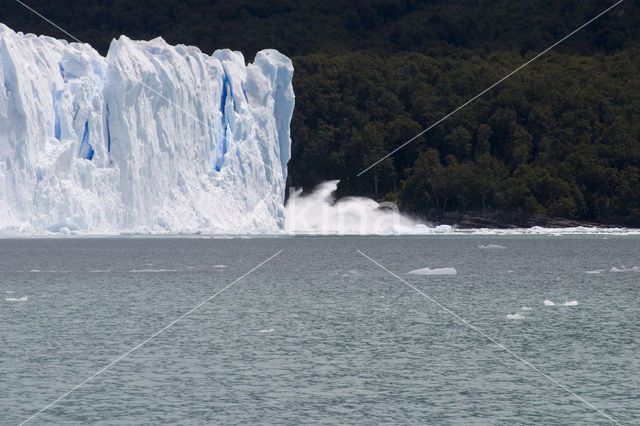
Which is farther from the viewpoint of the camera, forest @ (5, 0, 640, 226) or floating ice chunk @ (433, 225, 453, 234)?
forest @ (5, 0, 640, 226)

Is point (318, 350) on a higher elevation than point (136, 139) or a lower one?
lower

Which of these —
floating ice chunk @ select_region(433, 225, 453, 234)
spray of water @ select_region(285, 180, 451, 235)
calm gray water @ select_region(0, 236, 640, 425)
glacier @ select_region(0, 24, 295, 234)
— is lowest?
calm gray water @ select_region(0, 236, 640, 425)

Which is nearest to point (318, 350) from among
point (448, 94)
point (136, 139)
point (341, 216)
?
point (136, 139)

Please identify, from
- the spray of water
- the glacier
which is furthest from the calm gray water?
the spray of water

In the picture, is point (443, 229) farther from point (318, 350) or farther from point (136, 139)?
point (318, 350)

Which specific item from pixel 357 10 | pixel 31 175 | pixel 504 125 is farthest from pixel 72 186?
pixel 357 10

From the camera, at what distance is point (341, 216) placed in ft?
277

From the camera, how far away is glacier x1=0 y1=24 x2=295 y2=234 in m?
50.8

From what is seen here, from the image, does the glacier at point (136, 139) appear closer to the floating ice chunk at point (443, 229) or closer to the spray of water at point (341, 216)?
the spray of water at point (341, 216)

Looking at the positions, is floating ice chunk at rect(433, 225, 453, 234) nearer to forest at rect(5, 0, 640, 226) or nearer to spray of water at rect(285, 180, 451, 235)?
spray of water at rect(285, 180, 451, 235)

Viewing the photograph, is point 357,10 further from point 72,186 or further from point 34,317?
point 34,317

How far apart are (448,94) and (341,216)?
26.9 m

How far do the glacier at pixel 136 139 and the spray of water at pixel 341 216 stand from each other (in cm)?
1713

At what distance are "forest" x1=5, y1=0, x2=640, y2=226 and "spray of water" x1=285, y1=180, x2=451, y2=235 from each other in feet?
6.41
